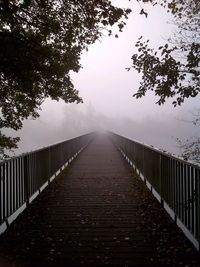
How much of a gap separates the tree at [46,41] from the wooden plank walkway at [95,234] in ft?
14.4

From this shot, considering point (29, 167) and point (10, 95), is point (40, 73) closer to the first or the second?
point (10, 95)

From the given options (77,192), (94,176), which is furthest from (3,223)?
(94,176)

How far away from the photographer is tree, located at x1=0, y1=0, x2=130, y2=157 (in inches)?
395

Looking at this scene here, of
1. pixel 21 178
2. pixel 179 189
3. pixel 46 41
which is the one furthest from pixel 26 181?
pixel 46 41

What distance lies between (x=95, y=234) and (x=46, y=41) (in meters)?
8.91

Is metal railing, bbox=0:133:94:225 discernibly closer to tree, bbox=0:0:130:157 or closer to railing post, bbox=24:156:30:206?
railing post, bbox=24:156:30:206

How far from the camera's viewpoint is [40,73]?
14.2 meters

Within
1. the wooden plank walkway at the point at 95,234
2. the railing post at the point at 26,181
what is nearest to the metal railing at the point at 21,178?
the railing post at the point at 26,181

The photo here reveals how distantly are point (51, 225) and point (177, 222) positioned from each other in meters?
2.34

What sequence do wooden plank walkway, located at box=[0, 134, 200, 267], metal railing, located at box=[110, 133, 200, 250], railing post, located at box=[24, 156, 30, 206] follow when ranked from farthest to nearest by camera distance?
railing post, located at box=[24, 156, 30, 206] < metal railing, located at box=[110, 133, 200, 250] < wooden plank walkway, located at box=[0, 134, 200, 267]

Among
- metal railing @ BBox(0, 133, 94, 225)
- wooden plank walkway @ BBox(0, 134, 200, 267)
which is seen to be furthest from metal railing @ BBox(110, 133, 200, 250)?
metal railing @ BBox(0, 133, 94, 225)

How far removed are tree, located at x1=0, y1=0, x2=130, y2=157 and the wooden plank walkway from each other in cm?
440

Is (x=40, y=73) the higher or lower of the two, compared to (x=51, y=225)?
higher

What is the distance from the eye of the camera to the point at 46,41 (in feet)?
46.5
